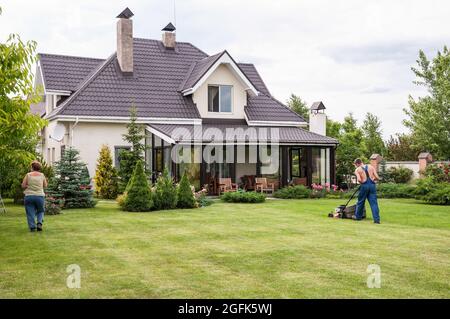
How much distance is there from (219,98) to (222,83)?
785 mm

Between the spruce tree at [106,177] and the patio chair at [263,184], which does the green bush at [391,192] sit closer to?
the patio chair at [263,184]

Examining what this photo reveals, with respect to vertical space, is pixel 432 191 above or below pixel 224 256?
above

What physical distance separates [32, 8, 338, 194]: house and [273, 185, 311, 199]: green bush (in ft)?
5.00

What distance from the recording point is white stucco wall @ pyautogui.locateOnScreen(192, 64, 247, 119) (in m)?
29.1

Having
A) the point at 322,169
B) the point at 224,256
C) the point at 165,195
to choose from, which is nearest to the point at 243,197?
the point at 165,195

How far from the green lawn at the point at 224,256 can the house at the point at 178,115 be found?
9334mm

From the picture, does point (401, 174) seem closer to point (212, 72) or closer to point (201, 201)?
point (212, 72)

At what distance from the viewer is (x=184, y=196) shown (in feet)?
64.3

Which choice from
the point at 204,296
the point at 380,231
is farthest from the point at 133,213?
the point at 204,296

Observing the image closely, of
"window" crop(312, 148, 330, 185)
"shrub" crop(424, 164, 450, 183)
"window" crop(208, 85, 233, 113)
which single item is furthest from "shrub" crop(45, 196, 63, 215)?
"shrub" crop(424, 164, 450, 183)

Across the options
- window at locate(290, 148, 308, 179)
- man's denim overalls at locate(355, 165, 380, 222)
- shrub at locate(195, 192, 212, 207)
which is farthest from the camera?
window at locate(290, 148, 308, 179)

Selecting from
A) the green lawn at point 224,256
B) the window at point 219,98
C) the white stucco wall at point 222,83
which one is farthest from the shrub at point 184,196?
the window at point 219,98

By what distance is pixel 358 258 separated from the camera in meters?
9.84

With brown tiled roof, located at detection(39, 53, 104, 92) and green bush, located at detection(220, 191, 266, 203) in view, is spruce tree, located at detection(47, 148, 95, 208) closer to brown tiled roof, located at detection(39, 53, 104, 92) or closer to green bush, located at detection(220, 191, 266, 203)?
green bush, located at detection(220, 191, 266, 203)
